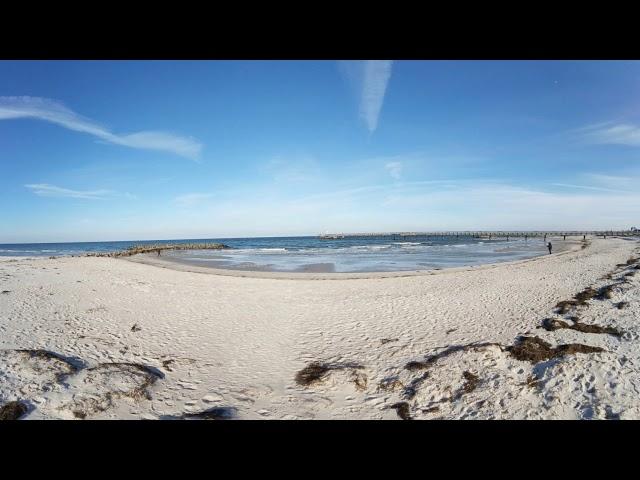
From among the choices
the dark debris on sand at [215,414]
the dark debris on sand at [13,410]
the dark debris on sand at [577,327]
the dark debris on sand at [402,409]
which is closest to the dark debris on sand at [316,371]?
the dark debris on sand at [402,409]

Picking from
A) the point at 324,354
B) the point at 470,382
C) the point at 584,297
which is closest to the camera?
the point at 470,382

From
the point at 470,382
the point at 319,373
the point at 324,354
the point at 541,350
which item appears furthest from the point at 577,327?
the point at 319,373

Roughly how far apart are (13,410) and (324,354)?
541 cm

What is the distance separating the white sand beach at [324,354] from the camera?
507 centimetres

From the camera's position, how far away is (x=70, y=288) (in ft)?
46.5

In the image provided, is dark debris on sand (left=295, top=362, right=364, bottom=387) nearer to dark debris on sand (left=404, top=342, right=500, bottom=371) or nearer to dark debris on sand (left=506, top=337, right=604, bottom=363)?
dark debris on sand (left=404, top=342, right=500, bottom=371)

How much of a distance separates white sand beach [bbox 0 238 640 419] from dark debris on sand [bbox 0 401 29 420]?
109 millimetres

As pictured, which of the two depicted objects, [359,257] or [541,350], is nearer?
[541,350]

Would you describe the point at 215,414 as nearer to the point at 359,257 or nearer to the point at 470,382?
the point at 470,382

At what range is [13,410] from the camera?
15.7ft
